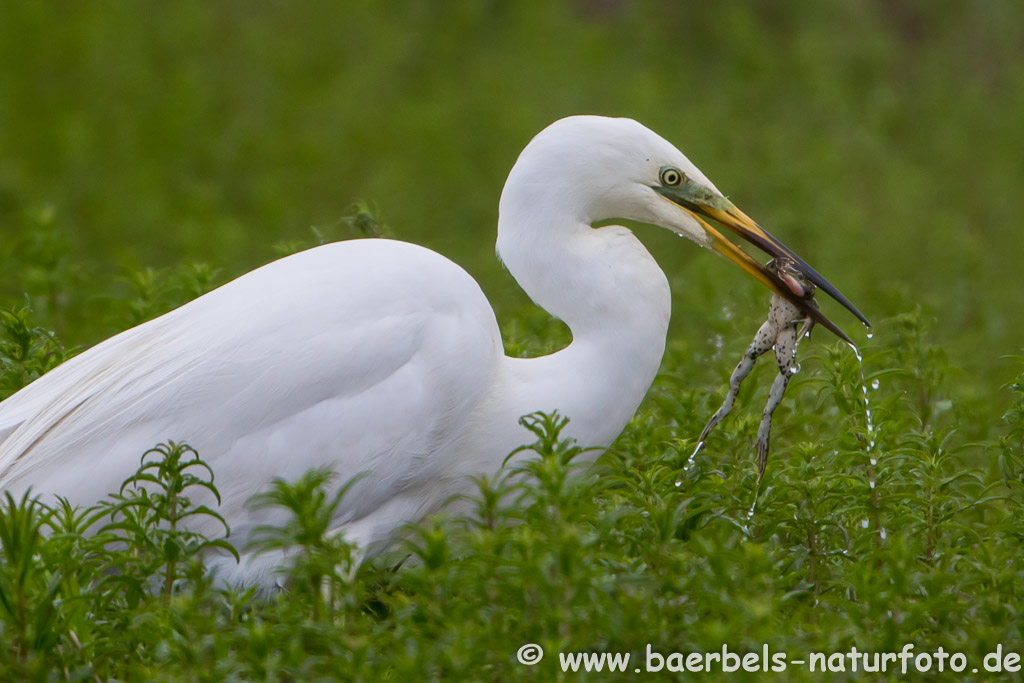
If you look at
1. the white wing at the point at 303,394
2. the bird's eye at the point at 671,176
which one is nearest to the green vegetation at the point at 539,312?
the white wing at the point at 303,394

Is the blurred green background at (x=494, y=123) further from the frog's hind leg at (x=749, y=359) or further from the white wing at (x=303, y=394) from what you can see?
the white wing at (x=303, y=394)

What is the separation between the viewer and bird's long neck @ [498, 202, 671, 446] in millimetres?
3895

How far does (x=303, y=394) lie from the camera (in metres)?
3.66

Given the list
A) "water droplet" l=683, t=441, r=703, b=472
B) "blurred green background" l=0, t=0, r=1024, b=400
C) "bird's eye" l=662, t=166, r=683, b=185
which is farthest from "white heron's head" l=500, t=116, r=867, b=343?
"blurred green background" l=0, t=0, r=1024, b=400

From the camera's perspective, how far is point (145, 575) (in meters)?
3.12

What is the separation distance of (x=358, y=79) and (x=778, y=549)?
9.50m

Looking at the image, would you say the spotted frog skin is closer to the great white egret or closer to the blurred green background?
the great white egret

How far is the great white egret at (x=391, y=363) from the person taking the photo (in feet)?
12.0

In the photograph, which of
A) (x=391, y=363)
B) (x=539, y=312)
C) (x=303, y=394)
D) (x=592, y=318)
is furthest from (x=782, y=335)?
(x=539, y=312)

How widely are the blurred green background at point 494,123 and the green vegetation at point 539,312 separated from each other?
4 cm

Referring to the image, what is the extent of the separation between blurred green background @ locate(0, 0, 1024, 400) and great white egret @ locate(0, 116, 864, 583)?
274 cm

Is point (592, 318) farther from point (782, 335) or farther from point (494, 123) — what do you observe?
point (494, 123)

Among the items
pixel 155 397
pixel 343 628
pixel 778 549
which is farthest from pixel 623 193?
pixel 343 628

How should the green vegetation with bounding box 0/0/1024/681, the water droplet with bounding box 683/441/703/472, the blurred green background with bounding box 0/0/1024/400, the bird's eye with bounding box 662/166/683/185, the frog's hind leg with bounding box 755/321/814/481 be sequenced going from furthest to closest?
the blurred green background with bounding box 0/0/1024/400
the bird's eye with bounding box 662/166/683/185
the frog's hind leg with bounding box 755/321/814/481
the water droplet with bounding box 683/441/703/472
the green vegetation with bounding box 0/0/1024/681
